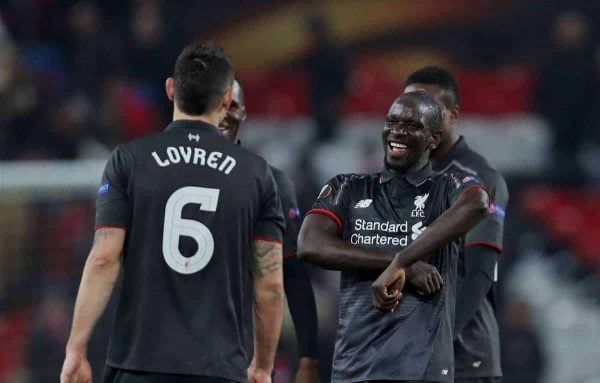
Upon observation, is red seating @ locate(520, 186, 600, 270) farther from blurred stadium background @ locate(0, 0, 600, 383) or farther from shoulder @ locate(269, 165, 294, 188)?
shoulder @ locate(269, 165, 294, 188)

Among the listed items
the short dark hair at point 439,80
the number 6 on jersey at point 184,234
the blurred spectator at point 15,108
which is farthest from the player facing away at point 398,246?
the blurred spectator at point 15,108

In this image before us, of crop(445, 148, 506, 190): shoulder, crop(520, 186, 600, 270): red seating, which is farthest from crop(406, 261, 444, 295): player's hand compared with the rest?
crop(520, 186, 600, 270): red seating

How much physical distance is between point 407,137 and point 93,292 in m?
1.16

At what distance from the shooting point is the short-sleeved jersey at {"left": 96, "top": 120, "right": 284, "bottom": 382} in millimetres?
3975

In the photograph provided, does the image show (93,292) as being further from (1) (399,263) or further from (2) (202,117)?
(1) (399,263)

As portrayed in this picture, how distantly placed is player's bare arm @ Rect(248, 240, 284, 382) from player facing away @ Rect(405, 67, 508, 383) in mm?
783

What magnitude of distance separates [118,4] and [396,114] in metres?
7.11

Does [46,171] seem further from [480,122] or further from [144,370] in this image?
[144,370]

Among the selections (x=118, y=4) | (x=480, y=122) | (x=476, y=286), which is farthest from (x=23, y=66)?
(x=476, y=286)

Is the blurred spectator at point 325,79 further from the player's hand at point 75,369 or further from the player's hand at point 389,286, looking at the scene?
the player's hand at point 75,369

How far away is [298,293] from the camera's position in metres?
5.13

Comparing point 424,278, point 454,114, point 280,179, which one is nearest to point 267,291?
point 424,278

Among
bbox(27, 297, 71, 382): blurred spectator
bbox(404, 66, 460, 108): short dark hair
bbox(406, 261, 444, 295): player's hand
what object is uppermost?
bbox(404, 66, 460, 108): short dark hair

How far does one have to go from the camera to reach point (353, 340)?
4.22 metres
